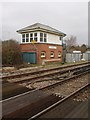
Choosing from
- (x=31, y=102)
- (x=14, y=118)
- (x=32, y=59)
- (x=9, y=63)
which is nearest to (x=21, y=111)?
(x=14, y=118)

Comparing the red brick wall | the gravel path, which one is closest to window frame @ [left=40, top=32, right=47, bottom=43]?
the red brick wall

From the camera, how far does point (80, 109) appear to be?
5.96 m

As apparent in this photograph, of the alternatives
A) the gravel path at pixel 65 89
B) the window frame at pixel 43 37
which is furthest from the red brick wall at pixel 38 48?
the gravel path at pixel 65 89

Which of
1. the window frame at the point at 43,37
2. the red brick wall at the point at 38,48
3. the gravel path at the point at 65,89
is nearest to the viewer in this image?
the gravel path at the point at 65,89

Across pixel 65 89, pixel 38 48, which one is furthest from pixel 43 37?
pixel 65 89

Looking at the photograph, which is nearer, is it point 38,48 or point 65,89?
point 65,89

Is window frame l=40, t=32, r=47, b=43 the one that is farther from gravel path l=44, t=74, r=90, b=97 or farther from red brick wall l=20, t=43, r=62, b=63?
gravel path l=44, t=74, r=90, b=97

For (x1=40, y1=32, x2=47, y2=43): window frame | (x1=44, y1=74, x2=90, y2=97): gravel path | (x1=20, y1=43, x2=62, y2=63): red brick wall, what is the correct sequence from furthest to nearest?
(x1=40, y1=32, x2=47, y2=43): window frame → (x1=20, y1=43, x2=62, y2=63): red brick wall → (x1=44, y1=74, x2=90, y2=97): gravel path

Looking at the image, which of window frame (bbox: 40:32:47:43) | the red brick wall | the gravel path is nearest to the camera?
the gravel path

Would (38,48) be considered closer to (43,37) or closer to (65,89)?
(43,37)

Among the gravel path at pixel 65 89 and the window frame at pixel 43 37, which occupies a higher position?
the window frame at pixel 43 37

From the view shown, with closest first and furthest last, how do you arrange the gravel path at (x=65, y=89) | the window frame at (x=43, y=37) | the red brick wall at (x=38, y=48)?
the gravel path at (x=65, y=89) < the red brick wall at (x=38, y=48) < the window frame at (x=43, y=37)

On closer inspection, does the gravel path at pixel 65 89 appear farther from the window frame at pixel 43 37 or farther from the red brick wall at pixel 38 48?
the window frame at pixel 43 37

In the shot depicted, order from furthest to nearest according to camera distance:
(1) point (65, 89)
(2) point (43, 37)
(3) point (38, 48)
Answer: (2) point (43, 37) < (3) point (38, 48) < (1) point (65, 89)
